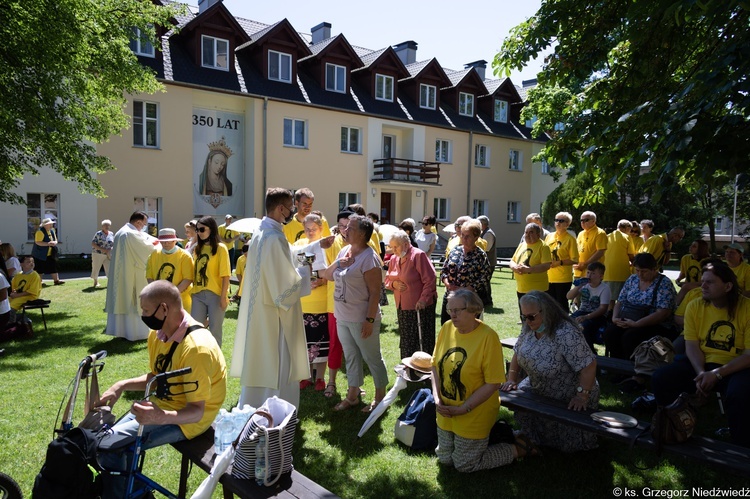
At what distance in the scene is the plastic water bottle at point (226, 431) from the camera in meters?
3.40

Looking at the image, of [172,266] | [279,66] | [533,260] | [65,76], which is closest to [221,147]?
[279,66]

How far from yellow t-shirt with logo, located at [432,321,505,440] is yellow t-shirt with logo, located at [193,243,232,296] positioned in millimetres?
3407

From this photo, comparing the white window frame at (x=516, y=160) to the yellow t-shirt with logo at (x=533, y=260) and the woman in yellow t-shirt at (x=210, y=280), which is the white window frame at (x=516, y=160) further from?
the woman in yellow t-shirt at (x=210, y=280)

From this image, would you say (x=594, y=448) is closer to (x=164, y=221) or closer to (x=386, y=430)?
(x=386, y=430)

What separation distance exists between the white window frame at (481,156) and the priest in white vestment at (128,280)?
2609cm

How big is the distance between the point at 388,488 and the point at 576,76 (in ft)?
21.2

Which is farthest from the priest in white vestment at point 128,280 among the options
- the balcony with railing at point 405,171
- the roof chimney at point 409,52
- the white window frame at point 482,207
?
the roof chimney at point 409,52

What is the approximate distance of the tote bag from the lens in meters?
3.23

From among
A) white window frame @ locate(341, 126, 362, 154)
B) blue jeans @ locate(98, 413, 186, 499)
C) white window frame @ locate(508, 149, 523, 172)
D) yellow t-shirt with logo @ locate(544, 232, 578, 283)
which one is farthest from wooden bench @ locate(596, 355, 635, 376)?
white window frame @ locate(508, 149, 523, 172)

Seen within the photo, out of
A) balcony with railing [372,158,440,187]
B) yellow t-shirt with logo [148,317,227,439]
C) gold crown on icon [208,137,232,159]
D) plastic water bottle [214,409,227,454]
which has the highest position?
gold crown on icon [208,137,232,159]

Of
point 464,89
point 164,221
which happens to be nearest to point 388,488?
point 164,221

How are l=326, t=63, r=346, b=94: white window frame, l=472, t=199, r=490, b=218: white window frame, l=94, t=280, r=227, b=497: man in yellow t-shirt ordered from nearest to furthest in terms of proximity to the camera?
1. l=94, t=280, r=227, b=497: man in yellow t-shirt
2. l=326, t=63, r=346, b=94: white window frame
3. l=472, t=199, r=490, b=218: white window frame

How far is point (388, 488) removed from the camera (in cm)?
407

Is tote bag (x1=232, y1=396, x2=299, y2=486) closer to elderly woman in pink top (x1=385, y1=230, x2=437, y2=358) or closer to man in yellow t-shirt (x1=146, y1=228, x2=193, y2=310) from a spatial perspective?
elderly woman in pink top (x1=385, y1=230, x2=437, y2=358)
